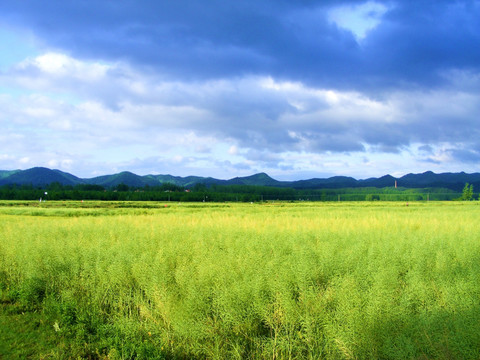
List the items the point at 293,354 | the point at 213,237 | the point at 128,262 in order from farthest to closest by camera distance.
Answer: the point at 213,237 → the point at 128,262 → the point at 293,354

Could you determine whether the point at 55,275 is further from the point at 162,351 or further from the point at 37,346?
the point at 162,351

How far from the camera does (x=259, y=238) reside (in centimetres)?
1323

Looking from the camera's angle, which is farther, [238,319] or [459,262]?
[459,262]

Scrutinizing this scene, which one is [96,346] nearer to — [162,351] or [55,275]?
[162,351]

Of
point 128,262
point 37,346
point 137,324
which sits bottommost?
point 37,346

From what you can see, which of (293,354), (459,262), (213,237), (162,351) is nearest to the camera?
(293,354)

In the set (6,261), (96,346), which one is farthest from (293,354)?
(6,261)

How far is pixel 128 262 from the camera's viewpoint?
9.69 m

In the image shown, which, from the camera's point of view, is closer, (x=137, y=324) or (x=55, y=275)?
(x=137, y=324)

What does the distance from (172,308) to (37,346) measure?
112 inches

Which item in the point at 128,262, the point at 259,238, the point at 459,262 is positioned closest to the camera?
the point at 128,262

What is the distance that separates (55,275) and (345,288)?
8.05 meters

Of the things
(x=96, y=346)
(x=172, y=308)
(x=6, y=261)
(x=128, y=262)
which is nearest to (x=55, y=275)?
(x=128, y=262)

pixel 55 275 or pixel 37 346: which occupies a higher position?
pixel 55 275
